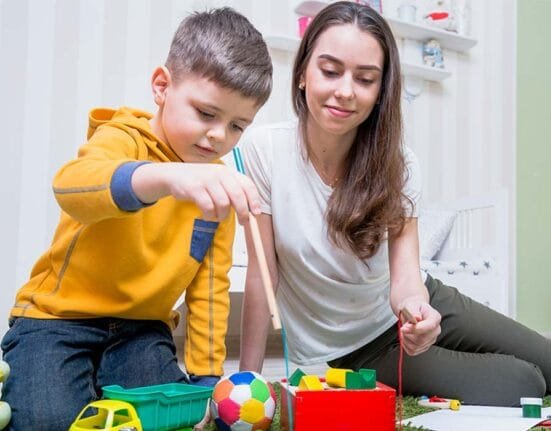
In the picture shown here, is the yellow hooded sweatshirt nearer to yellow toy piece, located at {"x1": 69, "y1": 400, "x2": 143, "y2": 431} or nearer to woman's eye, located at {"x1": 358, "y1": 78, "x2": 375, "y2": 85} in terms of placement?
yellow toy piece, located at {"x1": 69, "y1": 400, "x2": 143, "y2": 431}

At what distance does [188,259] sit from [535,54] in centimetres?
237

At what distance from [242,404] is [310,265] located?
0.40 m

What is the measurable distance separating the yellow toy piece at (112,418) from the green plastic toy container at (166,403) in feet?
0.05

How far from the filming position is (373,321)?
1.23m

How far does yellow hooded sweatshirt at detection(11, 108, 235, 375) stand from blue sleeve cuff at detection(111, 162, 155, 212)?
121 mm

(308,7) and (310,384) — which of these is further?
(308,7)

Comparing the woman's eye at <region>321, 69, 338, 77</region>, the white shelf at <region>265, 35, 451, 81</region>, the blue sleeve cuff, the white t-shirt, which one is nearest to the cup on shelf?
the white shelf at <region>265, 35, 451, 81</region>

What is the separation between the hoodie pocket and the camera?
960 millimetres

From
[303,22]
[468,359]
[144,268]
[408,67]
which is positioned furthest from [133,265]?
[408,67]

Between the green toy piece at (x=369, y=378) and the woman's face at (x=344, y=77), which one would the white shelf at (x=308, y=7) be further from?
the green toy piece at (x=369, y=378)

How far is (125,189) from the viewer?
2.22ft

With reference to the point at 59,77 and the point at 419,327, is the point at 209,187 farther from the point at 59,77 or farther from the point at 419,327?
the point at 59,77

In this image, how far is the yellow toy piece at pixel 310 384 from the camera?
81 cm

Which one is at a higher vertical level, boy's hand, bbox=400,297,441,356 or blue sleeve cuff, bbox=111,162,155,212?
blue sleeve cuff, bbox=111,162,155,212
